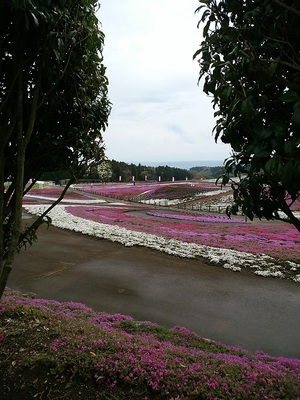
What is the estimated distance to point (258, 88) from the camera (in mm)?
2295

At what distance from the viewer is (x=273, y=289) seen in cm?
928

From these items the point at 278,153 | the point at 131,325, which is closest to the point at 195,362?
the point at 131,325

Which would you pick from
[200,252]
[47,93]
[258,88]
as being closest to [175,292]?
[200,252]

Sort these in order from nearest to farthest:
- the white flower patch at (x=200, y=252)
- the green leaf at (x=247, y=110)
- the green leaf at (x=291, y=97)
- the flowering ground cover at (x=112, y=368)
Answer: the green leaf at (x=291, y=97) < the green leaf at (x=247, y=110) < the flowering ground cover at (x=112, y=368) < the white flower patch at (x=200, y=252)

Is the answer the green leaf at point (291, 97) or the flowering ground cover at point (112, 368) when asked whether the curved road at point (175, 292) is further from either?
the green leaf at point (291, 97)

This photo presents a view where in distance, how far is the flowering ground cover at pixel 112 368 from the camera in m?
3.25

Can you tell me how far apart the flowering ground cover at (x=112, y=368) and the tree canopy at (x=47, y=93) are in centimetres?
120

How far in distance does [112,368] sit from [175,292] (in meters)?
5.30

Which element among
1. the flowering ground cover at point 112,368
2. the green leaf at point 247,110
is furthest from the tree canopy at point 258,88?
the flowering ground cover at point 112,368

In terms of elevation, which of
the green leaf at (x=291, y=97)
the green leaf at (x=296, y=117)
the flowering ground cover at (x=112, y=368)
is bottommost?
the flowering ground cover at (x=112, y=368)

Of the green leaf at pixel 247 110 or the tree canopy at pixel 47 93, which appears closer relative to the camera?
the green leaf at pixel 247 110

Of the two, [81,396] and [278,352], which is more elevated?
[81,396]

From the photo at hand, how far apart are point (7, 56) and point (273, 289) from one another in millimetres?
9555

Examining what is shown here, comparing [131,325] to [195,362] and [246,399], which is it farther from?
[246,399]
